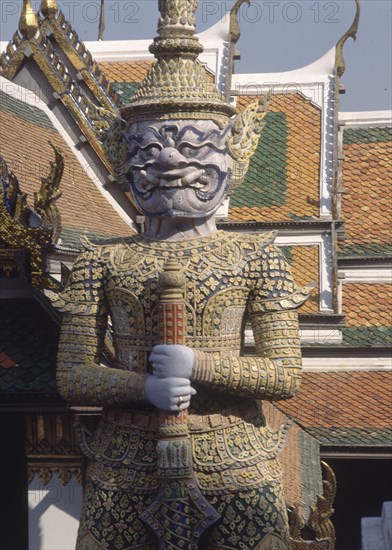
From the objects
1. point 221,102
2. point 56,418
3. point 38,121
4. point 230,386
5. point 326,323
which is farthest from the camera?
point 326,323

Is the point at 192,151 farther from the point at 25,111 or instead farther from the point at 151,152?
the point at 25,111

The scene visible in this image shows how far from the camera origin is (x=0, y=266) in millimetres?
9352

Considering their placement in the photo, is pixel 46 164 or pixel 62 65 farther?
pixel 62 65

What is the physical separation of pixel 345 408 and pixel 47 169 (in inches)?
150

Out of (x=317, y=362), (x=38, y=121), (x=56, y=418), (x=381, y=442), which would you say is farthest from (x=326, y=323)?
(x=56, y=418)

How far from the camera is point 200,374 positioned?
7203mm

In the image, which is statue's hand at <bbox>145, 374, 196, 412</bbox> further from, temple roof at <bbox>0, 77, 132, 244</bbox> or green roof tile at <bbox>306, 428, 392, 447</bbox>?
green roof tile at <bbox>306, 428, 392, 447</bbox>

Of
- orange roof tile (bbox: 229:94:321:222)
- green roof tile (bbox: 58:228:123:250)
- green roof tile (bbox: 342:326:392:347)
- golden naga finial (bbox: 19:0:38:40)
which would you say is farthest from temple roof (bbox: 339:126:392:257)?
green roof tile (bbox: 58:228:123:250)

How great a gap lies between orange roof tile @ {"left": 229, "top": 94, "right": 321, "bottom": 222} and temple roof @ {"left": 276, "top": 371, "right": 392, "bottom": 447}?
178 centimetres

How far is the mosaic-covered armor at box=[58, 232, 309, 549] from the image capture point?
24.1 ft

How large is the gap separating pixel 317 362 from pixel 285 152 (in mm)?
2480

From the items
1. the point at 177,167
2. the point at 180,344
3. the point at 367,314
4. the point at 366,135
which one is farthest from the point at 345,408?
the point at 180,344

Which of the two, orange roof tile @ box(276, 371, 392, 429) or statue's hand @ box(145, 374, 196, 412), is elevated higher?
statue's hand @ box(145, 374, 196, 412)

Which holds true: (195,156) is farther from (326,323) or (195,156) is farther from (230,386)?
(326,323)
